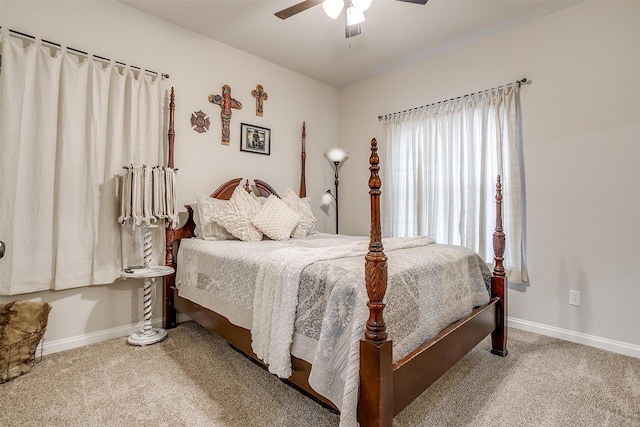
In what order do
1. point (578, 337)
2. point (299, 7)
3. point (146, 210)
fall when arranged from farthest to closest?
point (578, 337) → point (146, 210) → point (299, 7)

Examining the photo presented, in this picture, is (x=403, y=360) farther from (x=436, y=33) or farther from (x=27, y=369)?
(x=436, y=33)

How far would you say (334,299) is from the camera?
1.34 m

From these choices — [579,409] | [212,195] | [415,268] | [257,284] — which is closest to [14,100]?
[212,195]

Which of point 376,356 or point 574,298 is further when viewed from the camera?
point 574,298

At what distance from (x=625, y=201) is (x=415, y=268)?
6.41ft

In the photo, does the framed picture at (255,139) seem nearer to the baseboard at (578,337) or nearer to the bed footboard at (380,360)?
the bed footboard at (380,360)

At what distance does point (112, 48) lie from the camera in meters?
2.57

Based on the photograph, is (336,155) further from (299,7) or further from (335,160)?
(299,7)

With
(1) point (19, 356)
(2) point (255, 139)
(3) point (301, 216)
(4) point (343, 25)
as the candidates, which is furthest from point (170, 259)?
(4) point (343, 25)

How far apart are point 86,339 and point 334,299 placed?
225 centimetres

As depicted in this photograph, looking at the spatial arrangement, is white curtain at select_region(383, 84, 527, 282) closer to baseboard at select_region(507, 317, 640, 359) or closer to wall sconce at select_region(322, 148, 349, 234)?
baseboard at select_region(507, 317, 640, 359)

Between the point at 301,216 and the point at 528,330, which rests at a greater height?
the point at 301,216

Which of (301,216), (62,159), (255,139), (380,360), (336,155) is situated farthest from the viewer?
(336,155)

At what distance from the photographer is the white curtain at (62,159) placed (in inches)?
82.2
